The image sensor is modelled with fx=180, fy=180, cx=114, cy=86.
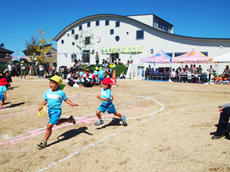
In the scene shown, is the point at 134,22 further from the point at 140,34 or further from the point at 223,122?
the point at 223,122

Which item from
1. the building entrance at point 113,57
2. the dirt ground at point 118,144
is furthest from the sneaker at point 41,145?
the building entrance at point 113,57

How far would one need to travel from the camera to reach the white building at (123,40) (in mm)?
26750

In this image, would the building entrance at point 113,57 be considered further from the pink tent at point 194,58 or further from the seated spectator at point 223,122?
the seated spectator at point 223,122

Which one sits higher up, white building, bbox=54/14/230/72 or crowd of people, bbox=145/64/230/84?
white building, bbox=54/14/230/72

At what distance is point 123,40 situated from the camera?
3356cm

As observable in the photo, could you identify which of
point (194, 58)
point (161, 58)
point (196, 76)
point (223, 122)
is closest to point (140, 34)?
point (161, 58)

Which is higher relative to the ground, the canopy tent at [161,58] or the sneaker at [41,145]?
the canopy tent at [161,58]

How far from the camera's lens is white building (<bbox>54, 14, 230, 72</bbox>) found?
26750 millimetres

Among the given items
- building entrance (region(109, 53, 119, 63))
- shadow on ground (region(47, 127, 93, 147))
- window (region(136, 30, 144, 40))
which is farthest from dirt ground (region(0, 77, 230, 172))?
building entrance (region(109, 53, 119, 63))

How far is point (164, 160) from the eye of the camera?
3.66 meters

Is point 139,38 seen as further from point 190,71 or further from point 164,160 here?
point 164,160

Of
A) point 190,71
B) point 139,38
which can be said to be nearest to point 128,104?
point 190,71

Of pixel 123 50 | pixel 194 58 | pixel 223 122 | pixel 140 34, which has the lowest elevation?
pixel 223 122

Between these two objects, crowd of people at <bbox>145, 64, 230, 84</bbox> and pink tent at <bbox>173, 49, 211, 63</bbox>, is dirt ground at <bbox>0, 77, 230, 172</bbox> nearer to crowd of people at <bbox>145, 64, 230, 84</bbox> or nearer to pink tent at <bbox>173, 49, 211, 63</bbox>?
pink tent at <bbox>173, 49, 211, 63</bbox>
